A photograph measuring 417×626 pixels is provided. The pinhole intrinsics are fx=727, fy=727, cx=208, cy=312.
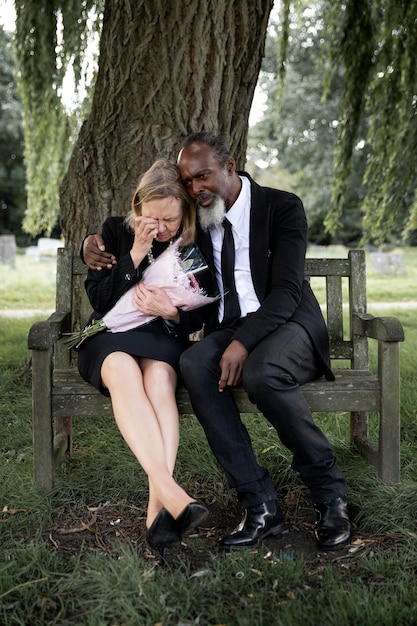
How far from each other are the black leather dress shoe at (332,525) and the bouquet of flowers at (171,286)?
3.35 ft

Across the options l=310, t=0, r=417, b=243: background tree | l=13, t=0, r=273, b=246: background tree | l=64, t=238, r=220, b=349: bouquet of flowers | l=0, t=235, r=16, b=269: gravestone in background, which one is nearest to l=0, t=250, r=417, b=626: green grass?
l=64, t=238, r=220, b=349: bouquet of flowers

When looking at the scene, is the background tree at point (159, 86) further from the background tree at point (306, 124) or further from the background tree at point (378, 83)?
the background tree at point (306, 124)

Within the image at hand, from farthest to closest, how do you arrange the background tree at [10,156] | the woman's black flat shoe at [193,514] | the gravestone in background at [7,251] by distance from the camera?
1. the background tree at [10,156]
2. the gravestone in background at [7,251]
3. the woman's black flat shoe at [193,514]

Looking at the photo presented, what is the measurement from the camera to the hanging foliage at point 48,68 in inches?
221

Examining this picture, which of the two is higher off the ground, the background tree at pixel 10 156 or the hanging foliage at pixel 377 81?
the background tree at pixel 10 156

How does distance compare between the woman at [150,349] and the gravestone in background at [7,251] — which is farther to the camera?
the gravestone in background at [7,251]

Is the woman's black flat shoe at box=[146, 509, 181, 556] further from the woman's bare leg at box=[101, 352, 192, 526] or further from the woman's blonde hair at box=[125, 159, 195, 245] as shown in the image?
the woman's blonde hair at box=[125, 159, 195, 245]

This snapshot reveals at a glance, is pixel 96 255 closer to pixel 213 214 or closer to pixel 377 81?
pixel 213 214

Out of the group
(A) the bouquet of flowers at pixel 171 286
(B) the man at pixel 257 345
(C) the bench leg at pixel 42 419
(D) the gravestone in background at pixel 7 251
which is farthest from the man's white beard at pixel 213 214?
(D) the gravestone in background at pixel 7 251

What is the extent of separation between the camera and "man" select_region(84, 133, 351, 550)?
2.85 meters

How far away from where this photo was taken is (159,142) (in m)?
4.28

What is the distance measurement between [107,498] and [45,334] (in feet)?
2.57

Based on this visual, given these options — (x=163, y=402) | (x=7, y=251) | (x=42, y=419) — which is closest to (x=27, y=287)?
(x=7, y=251)

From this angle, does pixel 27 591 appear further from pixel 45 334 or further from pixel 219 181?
pixel 219 181
